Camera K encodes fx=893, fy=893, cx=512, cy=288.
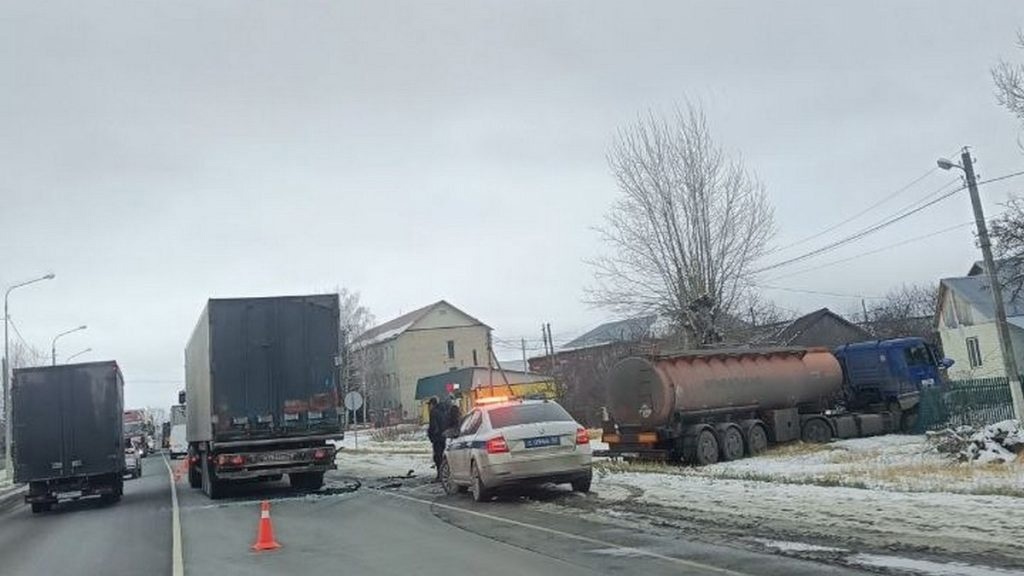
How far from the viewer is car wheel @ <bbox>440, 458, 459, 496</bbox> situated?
17.0 metres

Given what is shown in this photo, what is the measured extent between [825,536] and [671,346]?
32219 millimetres

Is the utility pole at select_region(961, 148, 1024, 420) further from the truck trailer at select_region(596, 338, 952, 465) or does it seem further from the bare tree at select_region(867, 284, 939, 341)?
the bare tree at select_region(867, 284, 939, 341)

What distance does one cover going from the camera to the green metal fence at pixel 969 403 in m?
26.1

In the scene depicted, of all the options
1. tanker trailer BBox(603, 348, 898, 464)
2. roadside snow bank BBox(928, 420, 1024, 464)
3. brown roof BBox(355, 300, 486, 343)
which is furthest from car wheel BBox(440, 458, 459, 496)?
brown roof BBox(355, 300, 486, 343)

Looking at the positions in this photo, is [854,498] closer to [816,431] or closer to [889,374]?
[816,431]

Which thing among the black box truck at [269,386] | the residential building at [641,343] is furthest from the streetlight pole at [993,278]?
the black box truck at [269,386]

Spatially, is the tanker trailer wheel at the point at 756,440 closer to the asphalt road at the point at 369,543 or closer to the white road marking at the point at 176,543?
the asphalt road at the point at 369,543

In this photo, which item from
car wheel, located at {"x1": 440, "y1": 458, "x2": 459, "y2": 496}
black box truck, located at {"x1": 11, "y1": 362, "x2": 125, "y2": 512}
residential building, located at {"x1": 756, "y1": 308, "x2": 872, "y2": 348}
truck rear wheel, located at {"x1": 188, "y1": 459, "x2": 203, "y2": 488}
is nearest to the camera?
car wheel, located at {"x1": 440, "y1": 458, "x2": 459, "y2": 496}

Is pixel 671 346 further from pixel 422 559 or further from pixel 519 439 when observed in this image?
pixel 422 559

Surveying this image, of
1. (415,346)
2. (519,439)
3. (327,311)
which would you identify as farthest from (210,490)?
(415,346)

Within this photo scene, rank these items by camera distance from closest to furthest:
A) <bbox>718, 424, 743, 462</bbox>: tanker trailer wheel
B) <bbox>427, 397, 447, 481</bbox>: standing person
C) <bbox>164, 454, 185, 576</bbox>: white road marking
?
<bbox>164, 454, 185, 576</bbox>: white road marking → <bbox>427, 397, 447, 481</bbox>: standing person → <bbox>718, 424, 743, 462</bbox>: tanker trailer wheel

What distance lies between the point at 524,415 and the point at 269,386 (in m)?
6.11

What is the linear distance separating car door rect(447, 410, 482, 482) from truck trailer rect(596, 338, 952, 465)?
7.10 meters

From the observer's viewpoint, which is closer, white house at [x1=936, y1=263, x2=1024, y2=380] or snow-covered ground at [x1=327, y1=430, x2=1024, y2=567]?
snow-covered ground at [x1=327, y1=430, x2=1024, y2=567]
